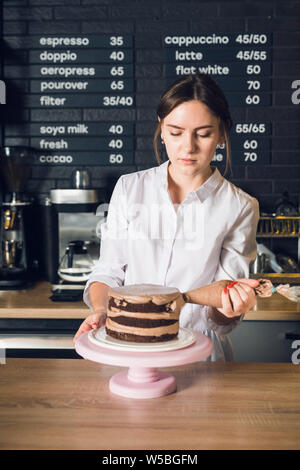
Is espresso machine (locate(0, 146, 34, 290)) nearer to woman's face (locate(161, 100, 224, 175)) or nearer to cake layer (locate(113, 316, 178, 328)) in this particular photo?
woman's face (locate(161, 100, 224, 175))

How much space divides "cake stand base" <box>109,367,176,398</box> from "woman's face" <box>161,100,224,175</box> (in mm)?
611

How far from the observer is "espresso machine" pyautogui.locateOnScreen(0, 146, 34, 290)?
249 cm

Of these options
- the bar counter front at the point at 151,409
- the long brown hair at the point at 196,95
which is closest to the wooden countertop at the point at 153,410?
the bar counter front at the point at 151,409

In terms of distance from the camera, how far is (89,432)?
99 cm

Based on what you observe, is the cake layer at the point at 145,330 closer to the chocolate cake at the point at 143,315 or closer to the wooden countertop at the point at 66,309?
the chocolate cake at the point at 143,315

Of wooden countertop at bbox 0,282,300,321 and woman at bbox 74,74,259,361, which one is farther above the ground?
woman at bbox 74,74,259,361

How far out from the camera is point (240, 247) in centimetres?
161

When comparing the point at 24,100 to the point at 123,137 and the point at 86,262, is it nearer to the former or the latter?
the point at 123,137

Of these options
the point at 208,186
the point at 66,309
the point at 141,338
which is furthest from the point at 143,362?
the point at 66,309

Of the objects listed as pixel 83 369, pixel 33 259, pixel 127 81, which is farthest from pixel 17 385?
pixel 127 81

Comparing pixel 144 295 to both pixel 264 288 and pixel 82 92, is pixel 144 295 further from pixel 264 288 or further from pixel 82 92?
pixel 82 92

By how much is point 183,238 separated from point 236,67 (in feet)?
4.83

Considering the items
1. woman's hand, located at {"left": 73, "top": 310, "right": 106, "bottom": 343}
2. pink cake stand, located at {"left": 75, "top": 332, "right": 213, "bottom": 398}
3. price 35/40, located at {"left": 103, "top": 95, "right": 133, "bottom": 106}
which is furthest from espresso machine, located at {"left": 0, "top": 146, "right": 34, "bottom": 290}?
pink cake stand, located at {"left": 75, "top": 332, "right": 213, "bottom": 398}

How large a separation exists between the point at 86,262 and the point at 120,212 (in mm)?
862
